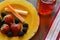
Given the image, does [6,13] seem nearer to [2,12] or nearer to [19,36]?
[2,12]

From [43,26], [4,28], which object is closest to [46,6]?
[43,26]

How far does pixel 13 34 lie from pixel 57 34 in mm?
190

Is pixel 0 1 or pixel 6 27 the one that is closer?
pixel 6 27

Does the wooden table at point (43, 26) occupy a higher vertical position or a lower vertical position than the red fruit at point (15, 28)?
lower

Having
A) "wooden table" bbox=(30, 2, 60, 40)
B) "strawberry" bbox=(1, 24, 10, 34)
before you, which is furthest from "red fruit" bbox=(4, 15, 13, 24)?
"wooden table" bbox=(30, 2, 60, 40)

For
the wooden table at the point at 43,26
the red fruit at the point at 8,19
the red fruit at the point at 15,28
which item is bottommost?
the wooden table at the point at 43,26

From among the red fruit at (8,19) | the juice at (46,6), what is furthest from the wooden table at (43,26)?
the red fruit at (8,19)

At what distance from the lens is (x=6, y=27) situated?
2.89ft

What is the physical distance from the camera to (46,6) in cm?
95

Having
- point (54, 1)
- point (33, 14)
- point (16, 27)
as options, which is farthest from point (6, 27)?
point (54, 1)

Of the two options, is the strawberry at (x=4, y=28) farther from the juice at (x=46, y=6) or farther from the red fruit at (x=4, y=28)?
the juice at (x=46, y=6)

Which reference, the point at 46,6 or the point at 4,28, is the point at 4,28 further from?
the point at 46,6

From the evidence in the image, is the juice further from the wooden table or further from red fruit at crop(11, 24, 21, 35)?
red fruit at crop(11, 24, 21, 35)

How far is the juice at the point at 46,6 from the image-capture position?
0.93 m
